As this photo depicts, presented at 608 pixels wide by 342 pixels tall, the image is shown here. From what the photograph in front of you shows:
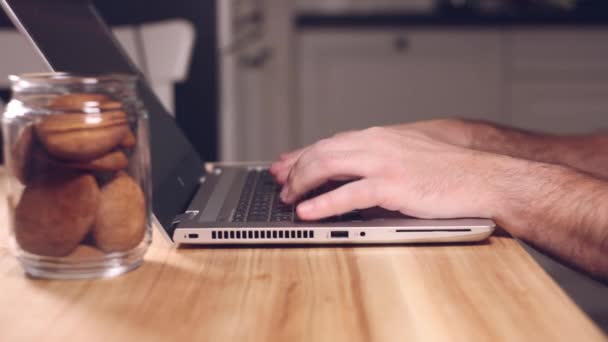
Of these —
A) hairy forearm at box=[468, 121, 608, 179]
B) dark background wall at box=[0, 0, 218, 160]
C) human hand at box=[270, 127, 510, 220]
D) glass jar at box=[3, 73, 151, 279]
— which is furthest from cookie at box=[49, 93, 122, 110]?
dark background wall at box=[0, 0, 218, 160]

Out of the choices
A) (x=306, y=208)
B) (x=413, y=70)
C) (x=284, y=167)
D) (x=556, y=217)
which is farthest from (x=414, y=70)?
(x=306, y=208)

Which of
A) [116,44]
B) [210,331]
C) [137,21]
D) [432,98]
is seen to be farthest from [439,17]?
[210,331]

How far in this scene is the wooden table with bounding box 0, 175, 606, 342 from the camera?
48 cm

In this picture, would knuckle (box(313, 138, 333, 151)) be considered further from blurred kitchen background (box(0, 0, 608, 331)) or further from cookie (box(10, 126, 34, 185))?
blurred kitchen background (box(0, 0, 608, 331))

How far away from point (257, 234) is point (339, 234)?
8 cm

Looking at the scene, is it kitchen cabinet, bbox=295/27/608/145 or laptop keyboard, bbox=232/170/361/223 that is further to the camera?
kitchen cabinet, bbox=295/27/608/145

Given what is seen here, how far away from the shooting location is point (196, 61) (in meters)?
2.43

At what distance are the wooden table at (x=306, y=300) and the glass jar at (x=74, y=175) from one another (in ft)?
0.07

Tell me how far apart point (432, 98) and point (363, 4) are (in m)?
0.63

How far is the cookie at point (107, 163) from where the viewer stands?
0.57 metres

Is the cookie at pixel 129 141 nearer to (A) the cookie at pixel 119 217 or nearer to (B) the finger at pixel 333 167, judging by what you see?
(A) the cookie at pixel 119 217

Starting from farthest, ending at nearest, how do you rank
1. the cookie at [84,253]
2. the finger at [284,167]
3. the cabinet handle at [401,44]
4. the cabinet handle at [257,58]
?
the cabinet handle at [401,44], the cabinet handle at [257,58], the finger at [284,167], the cookie at [84,253]

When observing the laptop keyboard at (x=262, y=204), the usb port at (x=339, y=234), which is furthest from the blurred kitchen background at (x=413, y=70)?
the usb port at (x=339, y=234)

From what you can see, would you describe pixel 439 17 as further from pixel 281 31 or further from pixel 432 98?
pixel 281 31
